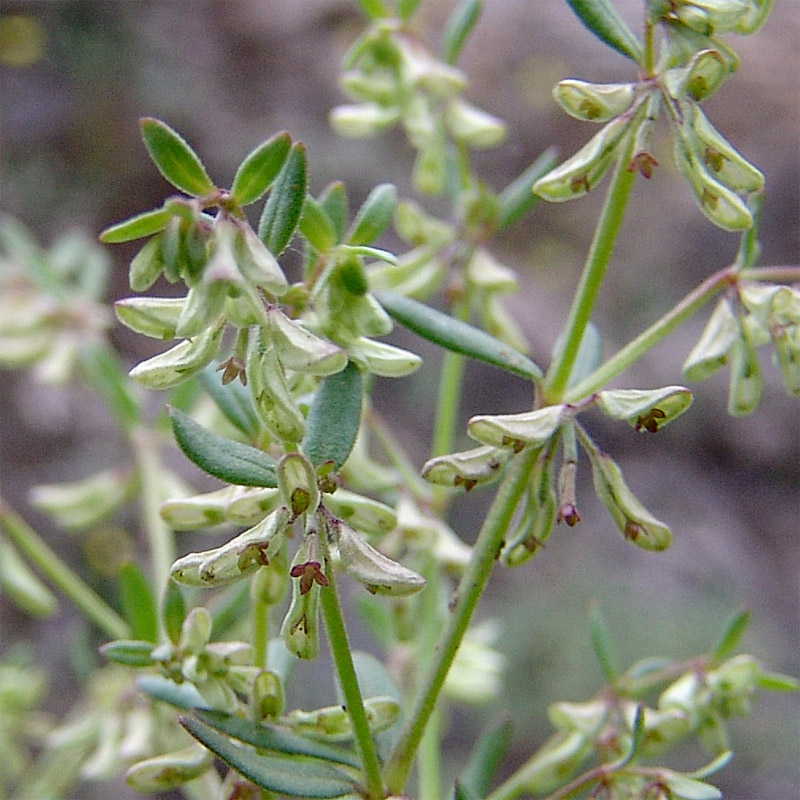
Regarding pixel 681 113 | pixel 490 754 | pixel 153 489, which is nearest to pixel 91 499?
pixel 153 489

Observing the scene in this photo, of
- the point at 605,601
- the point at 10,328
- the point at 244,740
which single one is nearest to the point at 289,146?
the point at 244,740

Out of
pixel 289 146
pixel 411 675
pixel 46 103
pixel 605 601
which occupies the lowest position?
pixel 605 601

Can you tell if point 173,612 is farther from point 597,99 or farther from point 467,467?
point 597,99

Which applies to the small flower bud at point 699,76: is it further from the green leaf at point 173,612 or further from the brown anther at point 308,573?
the green leaf at point 173,612

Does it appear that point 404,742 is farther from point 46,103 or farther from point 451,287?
point 46,103

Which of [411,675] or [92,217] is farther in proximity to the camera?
[92,217]

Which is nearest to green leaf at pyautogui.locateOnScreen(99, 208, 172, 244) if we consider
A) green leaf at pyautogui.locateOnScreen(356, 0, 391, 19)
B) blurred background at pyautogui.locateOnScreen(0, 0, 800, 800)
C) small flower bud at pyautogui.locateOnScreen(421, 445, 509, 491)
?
small flower bud at pyautogui.locateOnScreen(421, 445, 509, 491)

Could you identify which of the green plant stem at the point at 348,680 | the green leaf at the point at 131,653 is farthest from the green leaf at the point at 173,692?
the green plant stem at the point at 348,680

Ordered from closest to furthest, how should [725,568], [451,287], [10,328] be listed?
[451,287], [10,328], [725,568]
